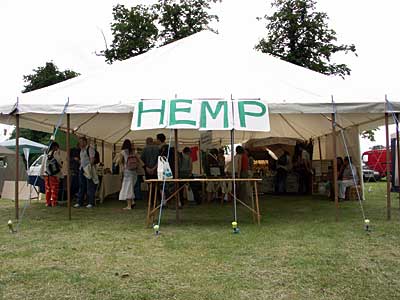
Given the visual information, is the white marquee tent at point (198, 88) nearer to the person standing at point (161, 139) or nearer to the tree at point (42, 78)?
the person standing at point (161, 139)

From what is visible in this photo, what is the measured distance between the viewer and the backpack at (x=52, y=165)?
32.4 ft

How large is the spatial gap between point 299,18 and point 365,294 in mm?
26586

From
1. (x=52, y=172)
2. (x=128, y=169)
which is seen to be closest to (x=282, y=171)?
(x=128, y=169)

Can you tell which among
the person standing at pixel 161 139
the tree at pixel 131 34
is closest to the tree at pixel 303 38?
the tree at pixel 131 34

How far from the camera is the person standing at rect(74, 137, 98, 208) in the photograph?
9203 millimetres

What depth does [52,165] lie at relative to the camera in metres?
9.94

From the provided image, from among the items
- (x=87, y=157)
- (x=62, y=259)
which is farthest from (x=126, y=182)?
(x=62, y=259)

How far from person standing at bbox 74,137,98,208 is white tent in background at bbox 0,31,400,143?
1.03 m

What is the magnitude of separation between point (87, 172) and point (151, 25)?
21.2 metres

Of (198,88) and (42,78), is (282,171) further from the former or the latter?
(42,78)

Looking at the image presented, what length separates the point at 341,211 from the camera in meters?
8.66

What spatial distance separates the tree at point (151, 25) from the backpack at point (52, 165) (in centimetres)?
1891

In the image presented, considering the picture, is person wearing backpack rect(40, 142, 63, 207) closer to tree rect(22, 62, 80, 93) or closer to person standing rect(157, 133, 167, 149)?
person standing rect(157, 133, 167, 149)

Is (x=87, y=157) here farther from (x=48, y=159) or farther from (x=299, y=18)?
(x=299, y=18)
